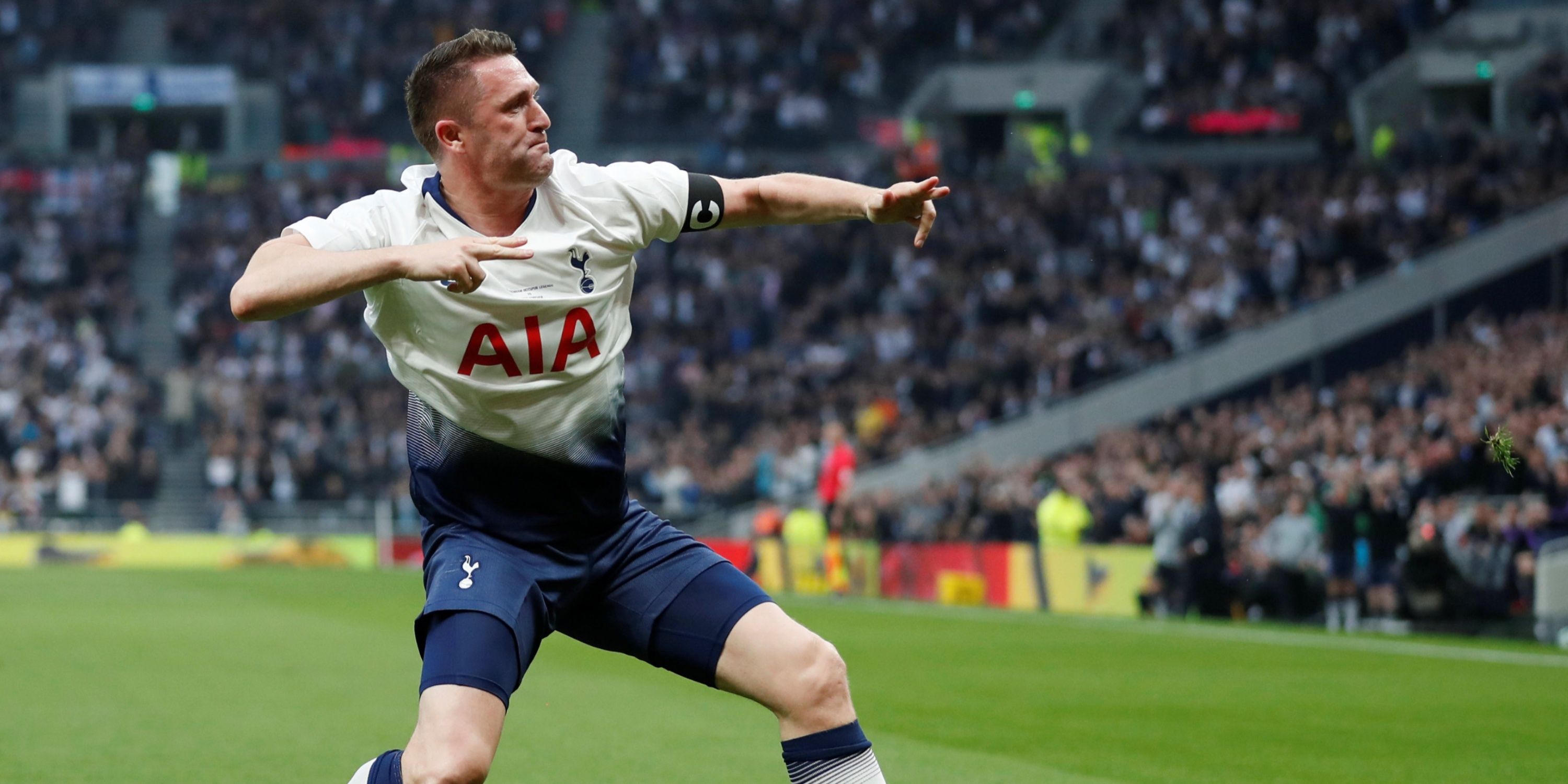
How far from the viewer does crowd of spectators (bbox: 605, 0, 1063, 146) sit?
4106 centimetres

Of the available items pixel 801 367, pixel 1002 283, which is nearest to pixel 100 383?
pixel 801 367

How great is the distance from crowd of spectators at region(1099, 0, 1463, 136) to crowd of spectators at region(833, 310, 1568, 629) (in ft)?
34.8

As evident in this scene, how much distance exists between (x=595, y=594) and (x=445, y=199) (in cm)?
109

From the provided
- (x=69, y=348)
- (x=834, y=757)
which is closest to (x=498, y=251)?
(x=834, y=757)

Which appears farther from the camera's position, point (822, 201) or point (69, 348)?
point (69, 348)

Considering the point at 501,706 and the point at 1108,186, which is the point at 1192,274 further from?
the point at 501,706

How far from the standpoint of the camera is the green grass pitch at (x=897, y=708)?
877cm

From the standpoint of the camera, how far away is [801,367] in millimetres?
33875

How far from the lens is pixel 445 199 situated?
491cm

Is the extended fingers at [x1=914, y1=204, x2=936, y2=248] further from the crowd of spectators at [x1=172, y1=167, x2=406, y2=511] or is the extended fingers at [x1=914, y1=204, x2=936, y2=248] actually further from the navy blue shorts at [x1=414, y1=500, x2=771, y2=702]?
the crowd of spectators at [x1=172, y1=167, x2=406, y2=511]

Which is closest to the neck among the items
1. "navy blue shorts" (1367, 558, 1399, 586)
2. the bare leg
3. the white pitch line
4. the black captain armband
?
the black captain armband

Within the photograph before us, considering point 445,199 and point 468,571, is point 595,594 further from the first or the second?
point 445,199

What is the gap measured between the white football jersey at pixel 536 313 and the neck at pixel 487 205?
3 centimetres

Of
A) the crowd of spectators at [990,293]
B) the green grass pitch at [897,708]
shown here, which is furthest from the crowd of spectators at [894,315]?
the green grass pitch at [897,708]
